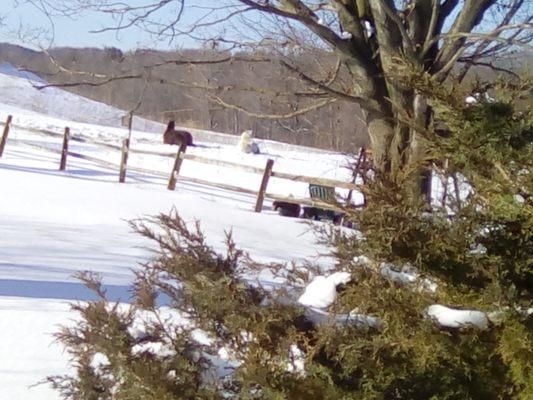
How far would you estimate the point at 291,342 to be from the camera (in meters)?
2.48

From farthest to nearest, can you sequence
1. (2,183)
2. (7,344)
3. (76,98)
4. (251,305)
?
1. (76,98)
2. (2,183)
3. (7,344)
4. (251,305)

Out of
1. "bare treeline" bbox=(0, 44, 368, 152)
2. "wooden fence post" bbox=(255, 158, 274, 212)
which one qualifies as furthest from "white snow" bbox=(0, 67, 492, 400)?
"bare treeline" bbox=(0, 44, 368, 152)

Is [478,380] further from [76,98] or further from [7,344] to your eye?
[76,98]

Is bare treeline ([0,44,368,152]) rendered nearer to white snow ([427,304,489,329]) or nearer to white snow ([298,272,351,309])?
white snow ([298,272,351,309])

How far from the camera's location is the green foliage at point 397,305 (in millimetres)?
2424

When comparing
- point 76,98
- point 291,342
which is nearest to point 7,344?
point 291,342

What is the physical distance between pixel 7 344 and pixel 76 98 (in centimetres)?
6452

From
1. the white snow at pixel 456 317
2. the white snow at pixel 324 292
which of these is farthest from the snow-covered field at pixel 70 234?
the white snow at pixel 456 317

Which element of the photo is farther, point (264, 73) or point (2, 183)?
point (2, 183)

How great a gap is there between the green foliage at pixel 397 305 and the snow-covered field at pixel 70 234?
0.34m

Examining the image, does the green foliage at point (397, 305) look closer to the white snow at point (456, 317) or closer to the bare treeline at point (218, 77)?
the white snow at point (456, 317)

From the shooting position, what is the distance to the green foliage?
2424 millimetres

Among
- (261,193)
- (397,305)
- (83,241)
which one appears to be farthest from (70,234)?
(397,305)

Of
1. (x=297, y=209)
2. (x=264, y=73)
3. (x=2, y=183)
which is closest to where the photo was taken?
(x=264, y=73)
